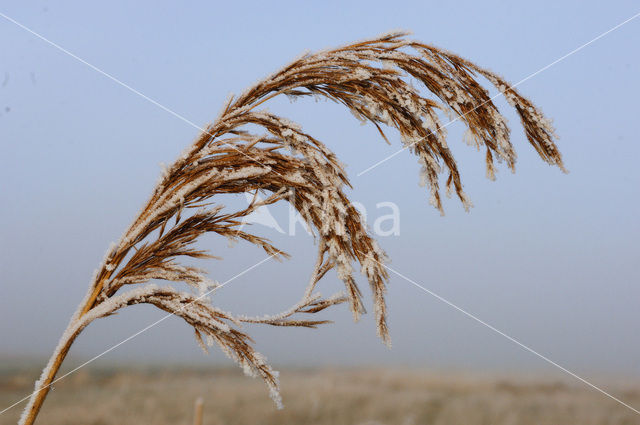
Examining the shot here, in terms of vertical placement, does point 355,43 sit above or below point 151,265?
above

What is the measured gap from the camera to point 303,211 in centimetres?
277

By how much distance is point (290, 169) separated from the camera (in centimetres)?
274

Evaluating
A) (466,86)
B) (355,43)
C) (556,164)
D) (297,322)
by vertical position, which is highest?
(355,43)

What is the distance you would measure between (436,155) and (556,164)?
1.92ft

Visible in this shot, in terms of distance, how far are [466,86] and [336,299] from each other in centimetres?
116

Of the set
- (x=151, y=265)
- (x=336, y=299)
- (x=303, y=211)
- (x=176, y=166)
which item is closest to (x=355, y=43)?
(x=303, y=211)

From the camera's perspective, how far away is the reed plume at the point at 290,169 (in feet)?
8.80

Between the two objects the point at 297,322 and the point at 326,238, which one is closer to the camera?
the point at 326,238

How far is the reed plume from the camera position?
2682 mm

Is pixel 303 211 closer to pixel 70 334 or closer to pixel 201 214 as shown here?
pixel 201 214

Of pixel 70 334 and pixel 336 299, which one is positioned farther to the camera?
pixel 336 299

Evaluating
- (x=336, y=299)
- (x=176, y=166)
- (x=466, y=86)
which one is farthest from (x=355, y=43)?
(x=336, y=299)

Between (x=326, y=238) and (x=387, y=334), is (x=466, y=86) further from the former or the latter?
(x=387, y=334)

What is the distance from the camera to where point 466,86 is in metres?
2.77
